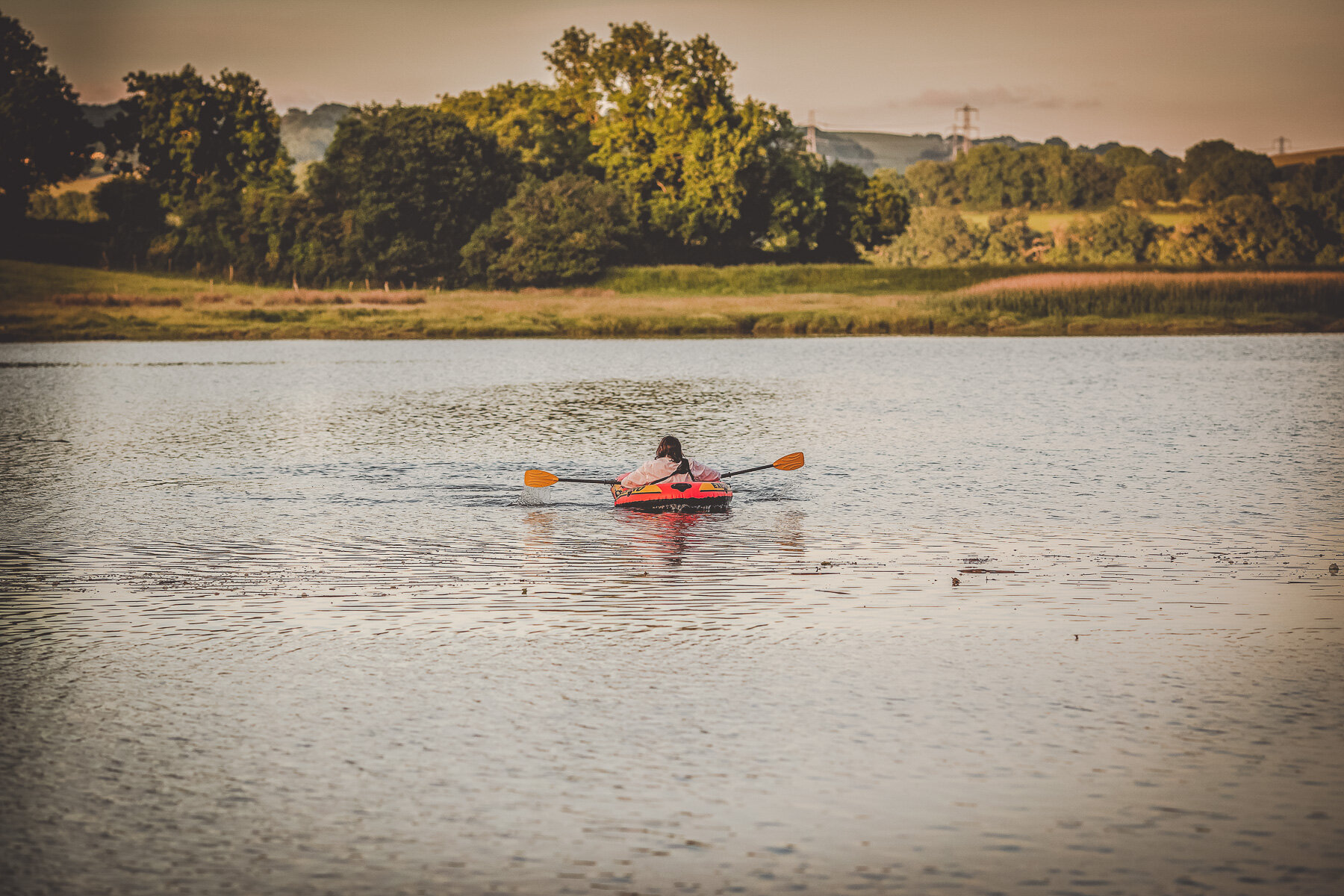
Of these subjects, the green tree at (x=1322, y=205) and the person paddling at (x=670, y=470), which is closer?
the person paddling at (x=670, y=470)

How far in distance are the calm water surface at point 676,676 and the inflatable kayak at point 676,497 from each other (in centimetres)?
43

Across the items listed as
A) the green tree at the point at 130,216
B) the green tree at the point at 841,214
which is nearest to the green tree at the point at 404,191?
the green tree at the point at 130,216

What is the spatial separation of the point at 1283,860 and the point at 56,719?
28.8 feet

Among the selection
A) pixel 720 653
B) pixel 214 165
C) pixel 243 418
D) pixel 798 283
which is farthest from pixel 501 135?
pixel 720 653

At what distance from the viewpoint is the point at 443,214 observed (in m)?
123

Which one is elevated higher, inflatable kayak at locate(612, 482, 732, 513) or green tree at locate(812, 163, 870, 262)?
green tree at locate(812, 163, 870, 262)

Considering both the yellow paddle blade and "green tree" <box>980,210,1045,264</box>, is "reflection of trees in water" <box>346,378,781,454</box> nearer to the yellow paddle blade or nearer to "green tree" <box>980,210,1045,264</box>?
the yellow paddle blade

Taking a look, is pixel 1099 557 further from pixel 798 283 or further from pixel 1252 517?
pixel 798 283

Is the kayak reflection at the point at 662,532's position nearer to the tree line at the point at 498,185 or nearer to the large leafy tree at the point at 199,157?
the tree line at the point at 498,185

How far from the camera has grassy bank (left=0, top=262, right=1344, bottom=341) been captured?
86125 millimetres

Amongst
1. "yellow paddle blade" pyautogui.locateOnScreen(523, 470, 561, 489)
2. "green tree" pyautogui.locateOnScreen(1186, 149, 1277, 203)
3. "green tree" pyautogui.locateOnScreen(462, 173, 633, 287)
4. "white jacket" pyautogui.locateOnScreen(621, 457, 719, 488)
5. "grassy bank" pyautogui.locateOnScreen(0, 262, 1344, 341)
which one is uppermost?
"green tree" pyautogui.locateOnScreen(1186, 149, 1277, 203)

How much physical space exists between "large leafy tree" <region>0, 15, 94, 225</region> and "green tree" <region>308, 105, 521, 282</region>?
28640 mm

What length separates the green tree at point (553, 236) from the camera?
115m

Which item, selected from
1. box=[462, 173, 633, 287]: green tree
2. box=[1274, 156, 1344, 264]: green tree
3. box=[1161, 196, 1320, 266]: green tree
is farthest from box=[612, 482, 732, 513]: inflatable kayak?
Answer: box=[1161, 196, 1320, 266]: green tree
